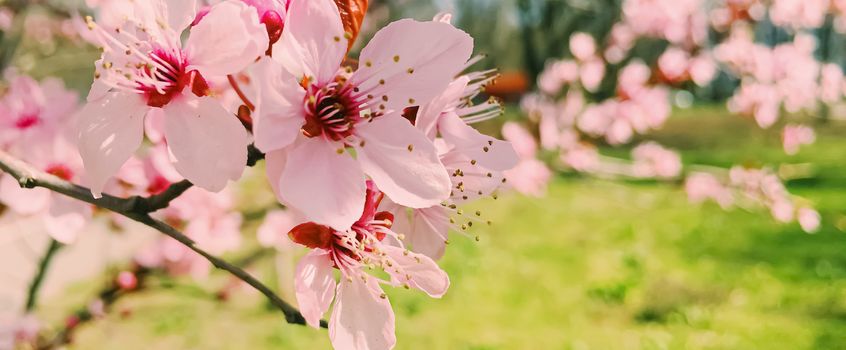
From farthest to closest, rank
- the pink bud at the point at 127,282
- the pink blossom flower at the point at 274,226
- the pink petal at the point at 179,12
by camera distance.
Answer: the pink blossom flower at the point at 274,226 → the pink bud at the point at 127,282 → the pink petal at the point at 179,12

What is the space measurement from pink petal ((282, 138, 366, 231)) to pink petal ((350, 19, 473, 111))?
77mm

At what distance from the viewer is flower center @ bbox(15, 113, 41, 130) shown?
1524 mm

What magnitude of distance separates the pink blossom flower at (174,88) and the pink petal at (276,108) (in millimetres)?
27

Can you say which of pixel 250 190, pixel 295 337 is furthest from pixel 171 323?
pixel 250 190

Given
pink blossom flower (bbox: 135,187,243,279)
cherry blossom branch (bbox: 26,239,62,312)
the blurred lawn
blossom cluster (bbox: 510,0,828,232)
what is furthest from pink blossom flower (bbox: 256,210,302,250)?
blossom cluster (bbox: 510,0,828,232)

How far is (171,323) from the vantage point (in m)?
4.20

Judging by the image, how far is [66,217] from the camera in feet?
4.00

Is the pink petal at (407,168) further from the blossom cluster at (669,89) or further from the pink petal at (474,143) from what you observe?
the blossom cluster at (669,89)

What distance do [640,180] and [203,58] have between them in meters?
9.68

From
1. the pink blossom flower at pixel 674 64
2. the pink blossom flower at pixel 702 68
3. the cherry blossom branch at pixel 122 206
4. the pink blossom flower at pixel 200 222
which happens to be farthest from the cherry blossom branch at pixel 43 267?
the pink blossom flower at pixel 702 68

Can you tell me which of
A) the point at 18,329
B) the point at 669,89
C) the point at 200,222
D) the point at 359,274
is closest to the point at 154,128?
the point at 359,274

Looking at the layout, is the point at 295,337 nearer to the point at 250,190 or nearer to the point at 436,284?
the point at 436,284

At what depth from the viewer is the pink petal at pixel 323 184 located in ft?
2.13

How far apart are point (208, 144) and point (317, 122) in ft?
0.33
